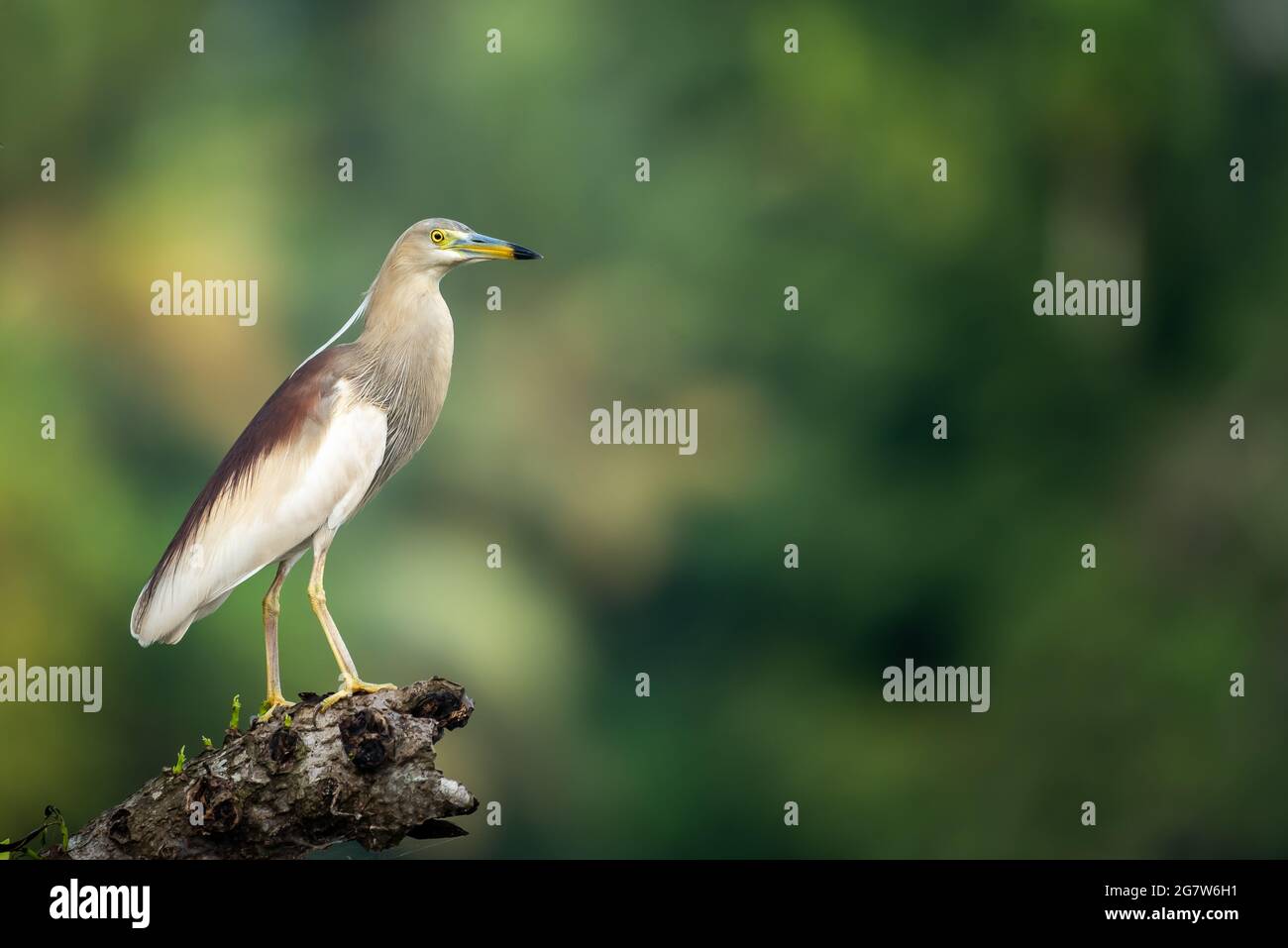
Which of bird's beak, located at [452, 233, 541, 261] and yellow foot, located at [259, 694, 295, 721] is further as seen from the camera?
bird's beak, located at [452, 233, 541, 261]

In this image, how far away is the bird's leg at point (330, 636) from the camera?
4410mm

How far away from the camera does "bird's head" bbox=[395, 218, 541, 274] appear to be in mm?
4914

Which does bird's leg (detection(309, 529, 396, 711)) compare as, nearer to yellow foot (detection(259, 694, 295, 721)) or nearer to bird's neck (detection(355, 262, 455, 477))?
yellow foot (detection(259, 694, 295, 721))

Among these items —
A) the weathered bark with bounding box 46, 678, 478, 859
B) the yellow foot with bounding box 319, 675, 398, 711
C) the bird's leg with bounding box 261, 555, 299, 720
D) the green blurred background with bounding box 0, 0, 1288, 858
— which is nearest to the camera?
the weathered bark with bounding box 46, 678, 478, 859

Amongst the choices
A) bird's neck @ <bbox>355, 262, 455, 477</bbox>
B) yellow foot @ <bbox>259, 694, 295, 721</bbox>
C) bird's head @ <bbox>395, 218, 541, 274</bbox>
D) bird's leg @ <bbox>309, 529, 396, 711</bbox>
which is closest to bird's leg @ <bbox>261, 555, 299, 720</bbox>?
yellow foot @ <bbox>259, 694, 295, 721</bbox>

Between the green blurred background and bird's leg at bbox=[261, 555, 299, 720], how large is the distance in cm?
171

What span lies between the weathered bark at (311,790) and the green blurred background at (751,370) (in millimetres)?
2232

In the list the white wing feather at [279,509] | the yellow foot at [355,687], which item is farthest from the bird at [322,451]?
the yellow foot at [355,687]

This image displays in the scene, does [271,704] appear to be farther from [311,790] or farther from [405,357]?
[405,357]

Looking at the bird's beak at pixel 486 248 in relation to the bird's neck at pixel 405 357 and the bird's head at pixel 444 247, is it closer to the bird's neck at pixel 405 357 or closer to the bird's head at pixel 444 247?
the bird's head at pixel 444 247

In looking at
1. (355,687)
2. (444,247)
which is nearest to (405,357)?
(444,247)

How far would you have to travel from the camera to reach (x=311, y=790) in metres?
4.11

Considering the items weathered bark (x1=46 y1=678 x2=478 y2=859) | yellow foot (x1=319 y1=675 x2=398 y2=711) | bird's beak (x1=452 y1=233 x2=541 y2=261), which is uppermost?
bird's beak (x1=452 y1=233 x2=541 y2=261)

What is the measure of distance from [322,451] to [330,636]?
62 centimetres
